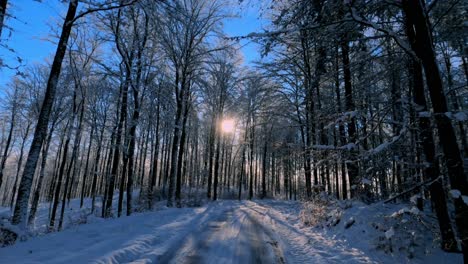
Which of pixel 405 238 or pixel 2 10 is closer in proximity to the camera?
pixel 405 238

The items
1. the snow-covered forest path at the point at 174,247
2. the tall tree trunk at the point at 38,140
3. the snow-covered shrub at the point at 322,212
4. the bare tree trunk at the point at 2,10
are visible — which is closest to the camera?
the snow-covered forest path at the point at 174,247

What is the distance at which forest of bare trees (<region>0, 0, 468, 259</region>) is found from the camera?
174 inches

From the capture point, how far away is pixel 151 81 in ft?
54.2

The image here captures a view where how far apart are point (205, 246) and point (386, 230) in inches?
178

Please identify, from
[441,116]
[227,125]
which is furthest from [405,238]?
[227,125]

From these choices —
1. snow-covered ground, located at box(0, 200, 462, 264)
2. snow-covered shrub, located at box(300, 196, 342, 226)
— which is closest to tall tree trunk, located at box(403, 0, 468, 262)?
snow-covered ground, located at box(0, 200, 462, 264)

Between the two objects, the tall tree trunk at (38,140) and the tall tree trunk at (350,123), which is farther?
the tall tree trunk at (38,140)

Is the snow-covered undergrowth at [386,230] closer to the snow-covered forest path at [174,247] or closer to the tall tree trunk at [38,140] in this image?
the snow-covered forest path at [174,247]

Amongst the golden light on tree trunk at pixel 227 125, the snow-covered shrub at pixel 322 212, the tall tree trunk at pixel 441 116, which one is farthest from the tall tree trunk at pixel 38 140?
the golden light on tree trunk at pixel 227 125

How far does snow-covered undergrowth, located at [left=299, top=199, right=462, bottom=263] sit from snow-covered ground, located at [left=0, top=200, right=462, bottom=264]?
3 cm

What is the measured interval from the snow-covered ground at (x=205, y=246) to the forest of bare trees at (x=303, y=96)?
1.27 meters

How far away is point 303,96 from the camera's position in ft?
36.6

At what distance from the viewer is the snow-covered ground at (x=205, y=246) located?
4594 mm

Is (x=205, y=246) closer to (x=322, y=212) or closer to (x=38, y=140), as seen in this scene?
(x=322, y=212)
